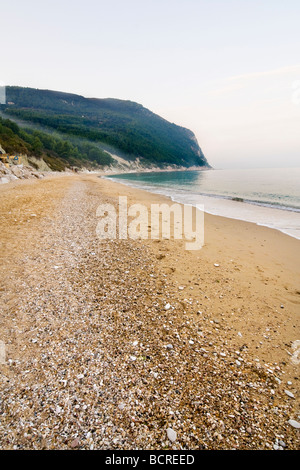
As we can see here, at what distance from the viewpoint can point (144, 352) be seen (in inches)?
166

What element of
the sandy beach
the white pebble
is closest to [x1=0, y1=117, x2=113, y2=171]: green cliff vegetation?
the sandy beach

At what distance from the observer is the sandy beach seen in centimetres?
296

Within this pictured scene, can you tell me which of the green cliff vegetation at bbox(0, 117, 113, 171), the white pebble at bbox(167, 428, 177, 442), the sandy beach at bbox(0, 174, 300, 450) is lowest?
the white pebble at bbox(167, 428, 177, 442)

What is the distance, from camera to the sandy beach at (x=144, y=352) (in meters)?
2.96

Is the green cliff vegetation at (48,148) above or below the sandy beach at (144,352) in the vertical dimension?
above

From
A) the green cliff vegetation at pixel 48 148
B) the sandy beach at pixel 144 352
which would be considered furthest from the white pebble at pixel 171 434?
the green cliff vegetation at pixel 48 148

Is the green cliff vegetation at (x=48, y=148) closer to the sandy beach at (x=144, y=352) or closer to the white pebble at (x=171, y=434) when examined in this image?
the sandy beach at (x=144, y=352)

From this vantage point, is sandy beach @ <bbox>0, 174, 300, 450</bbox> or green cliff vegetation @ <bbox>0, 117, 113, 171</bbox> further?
green cliff vegetation @ <bbox>0, 117, 113, 171</bbox>

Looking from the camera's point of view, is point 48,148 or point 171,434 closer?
point 171,434

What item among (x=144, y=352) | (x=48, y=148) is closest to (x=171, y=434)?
(x=144, y=352)

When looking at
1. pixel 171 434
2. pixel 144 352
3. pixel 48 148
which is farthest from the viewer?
pixel 48 148

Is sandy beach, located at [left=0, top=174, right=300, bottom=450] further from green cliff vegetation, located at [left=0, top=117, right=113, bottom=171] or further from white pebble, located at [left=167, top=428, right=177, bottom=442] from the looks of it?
green cliff vegetation, located at [left=0, top=117, right=113, bottom=171]

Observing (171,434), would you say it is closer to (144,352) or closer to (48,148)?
(144,352)
